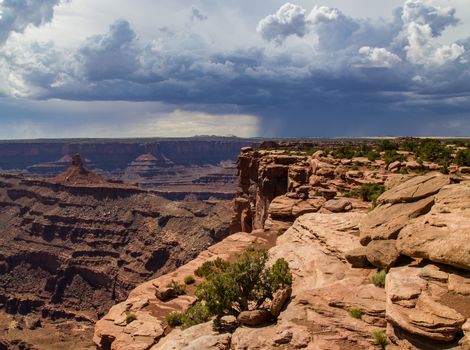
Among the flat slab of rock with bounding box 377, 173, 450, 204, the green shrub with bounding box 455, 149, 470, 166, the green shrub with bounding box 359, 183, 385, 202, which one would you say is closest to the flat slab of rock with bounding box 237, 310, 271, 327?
the flat slab of rock with bounding box 377, 173, 450, 204

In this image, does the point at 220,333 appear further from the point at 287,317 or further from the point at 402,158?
the point at 402,158

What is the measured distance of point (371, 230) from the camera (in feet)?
70.2

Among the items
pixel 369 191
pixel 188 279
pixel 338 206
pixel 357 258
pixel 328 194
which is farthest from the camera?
pixel 328 194

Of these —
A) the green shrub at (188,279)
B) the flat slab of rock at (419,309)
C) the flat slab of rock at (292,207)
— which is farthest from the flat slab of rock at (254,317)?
the flat slab of rock at (292,207)

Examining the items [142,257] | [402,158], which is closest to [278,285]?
[402,158]

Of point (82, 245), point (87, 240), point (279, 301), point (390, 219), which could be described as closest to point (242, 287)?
point (279, 301)

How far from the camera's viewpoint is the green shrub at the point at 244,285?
19.6 m

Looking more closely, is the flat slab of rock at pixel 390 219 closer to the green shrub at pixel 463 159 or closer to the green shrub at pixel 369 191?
the green shrub at pixel 369 191

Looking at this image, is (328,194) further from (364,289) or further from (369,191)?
(364,289)

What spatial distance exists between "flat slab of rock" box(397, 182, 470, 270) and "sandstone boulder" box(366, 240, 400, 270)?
0.49 meters

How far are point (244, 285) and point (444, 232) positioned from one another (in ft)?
27.1

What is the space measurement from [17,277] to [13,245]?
53.3 ft

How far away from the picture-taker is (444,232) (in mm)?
17031

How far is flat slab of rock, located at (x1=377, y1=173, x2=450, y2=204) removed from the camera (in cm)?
2162
